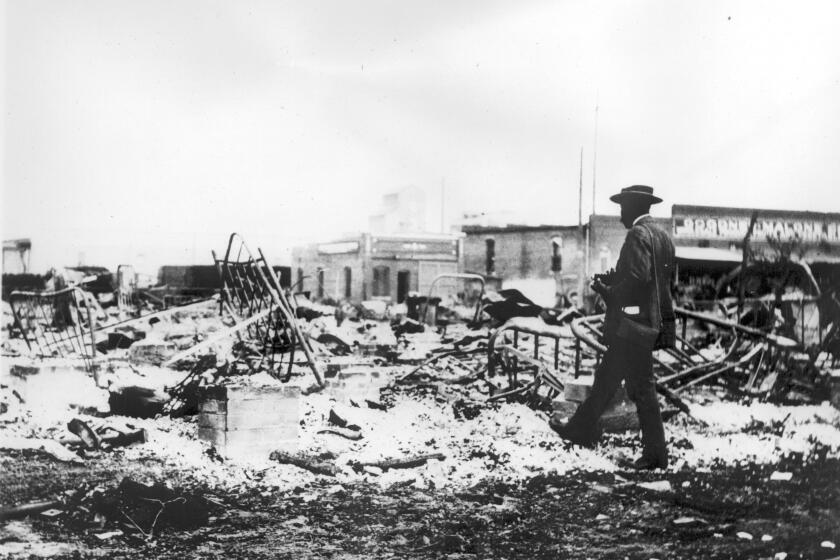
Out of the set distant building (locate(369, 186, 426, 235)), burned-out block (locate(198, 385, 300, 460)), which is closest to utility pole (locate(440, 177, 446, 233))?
distant building (locate(369, 186, 426, 235))

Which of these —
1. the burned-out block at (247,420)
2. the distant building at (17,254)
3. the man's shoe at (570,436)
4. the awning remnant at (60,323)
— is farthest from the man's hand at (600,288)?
the distant building at (17,254)

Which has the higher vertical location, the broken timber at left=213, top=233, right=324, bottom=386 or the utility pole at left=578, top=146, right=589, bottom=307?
the utility pole at left=578, top=146, right=589, bottom=307

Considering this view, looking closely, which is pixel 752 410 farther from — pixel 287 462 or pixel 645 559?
pixel 287 462

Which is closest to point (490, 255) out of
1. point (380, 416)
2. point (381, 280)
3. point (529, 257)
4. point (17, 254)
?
point (529, 257)

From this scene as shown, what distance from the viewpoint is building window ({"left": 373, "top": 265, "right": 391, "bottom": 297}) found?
4.05m

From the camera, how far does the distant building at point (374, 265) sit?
11.4 feet

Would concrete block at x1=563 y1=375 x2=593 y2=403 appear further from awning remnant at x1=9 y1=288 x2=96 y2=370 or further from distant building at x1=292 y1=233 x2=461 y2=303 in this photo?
awning remnant at x1=9 y1=288 x2=96 y2=370

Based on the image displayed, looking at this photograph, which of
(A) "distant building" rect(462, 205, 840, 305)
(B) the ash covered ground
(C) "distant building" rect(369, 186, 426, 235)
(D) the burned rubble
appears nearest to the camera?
(B) the ash covered ground

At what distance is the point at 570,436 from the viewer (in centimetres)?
351

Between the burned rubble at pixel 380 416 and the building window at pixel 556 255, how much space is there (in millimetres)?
396

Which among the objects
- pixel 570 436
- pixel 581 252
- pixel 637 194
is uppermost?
pixel 637 194

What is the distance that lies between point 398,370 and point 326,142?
1221mm

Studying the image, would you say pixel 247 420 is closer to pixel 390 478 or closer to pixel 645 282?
pixel 390 478

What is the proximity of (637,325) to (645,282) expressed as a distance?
8.9 inches
